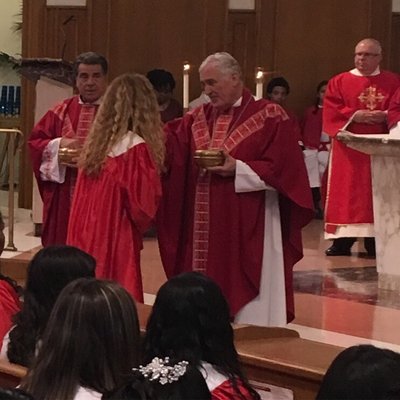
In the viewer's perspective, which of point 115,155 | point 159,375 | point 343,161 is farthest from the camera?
point 343,161

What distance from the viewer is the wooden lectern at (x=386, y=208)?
6.99 meters

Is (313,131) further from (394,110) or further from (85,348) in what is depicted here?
(85,348)

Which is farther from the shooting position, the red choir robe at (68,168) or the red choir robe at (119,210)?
the red choir robe at (68,168)

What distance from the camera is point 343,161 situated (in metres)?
8.32

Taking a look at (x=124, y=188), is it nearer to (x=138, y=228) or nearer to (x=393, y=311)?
(x=138, y=228)

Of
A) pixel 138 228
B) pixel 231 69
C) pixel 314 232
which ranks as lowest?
pixel 314 232

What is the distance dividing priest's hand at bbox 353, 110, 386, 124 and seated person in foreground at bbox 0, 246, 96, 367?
15.9ft

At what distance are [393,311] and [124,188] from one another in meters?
2.01

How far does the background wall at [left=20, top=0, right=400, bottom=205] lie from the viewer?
10.9 m

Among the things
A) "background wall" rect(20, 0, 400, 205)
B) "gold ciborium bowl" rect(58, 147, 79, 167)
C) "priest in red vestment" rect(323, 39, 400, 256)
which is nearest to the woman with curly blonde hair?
"gold ciborium bowl" rect(58, 147, 79, 167)

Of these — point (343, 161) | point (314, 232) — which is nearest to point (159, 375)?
point (343, 161)

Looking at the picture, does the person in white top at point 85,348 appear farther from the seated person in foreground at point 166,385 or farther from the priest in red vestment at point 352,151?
the priest in red vestment at point 352,151

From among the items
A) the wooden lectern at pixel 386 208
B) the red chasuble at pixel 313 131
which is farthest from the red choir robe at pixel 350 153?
the red chasuble at pixel 313 131

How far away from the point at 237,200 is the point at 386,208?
1.98 metres
